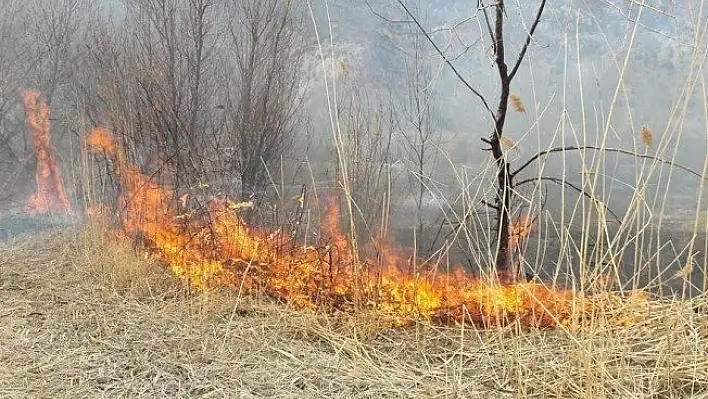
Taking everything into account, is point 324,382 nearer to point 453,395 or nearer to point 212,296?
point 453,395

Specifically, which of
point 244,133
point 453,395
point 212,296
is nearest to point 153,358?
point 212,296

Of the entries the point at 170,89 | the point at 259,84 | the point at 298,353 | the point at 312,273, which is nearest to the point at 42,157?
the point at 170,89

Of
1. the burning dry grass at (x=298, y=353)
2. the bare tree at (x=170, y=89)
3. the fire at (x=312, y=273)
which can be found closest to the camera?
the burning dry grass at (x=298, y=353)

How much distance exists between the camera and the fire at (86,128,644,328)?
297cm

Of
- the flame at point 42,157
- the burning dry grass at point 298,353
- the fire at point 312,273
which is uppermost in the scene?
the flame at point 42,157

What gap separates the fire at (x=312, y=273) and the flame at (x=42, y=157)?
3604 millimetres

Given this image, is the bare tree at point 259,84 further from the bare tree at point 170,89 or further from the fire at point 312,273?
the fire at point 312,273

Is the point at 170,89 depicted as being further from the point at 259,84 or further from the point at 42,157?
the point at 42,157

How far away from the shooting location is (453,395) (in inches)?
81.4

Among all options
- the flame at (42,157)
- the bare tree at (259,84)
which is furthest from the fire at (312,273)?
the flame at (42,157)

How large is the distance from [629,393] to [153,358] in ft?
6.37

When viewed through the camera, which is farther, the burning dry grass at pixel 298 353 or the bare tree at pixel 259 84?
the bare tree at pixel 259 84

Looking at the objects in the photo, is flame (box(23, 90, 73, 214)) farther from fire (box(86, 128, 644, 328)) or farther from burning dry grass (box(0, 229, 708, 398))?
burning dry grass (box(0, 229, 708, 398))

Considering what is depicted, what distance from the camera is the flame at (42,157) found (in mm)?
7762
